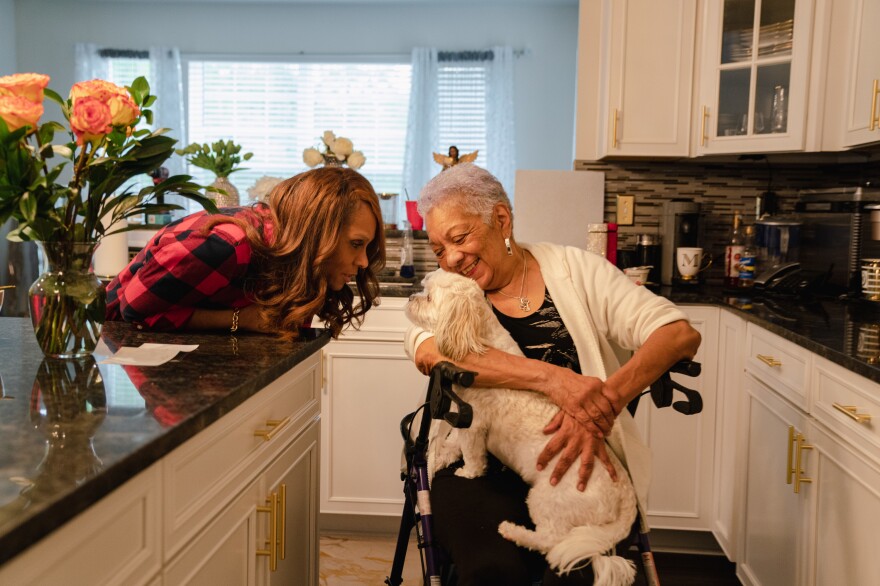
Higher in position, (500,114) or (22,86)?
(500,114)

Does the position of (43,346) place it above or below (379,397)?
above

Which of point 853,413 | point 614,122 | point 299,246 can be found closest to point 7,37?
point 614,122

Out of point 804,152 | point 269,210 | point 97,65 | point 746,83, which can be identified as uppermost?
point 97,65

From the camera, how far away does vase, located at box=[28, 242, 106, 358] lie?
51.6 inches

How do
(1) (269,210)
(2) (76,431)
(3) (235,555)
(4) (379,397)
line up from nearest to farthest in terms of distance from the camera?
(2) (76,431)
(3) (235,555)
(1) (269,210)
(4) (379,397)

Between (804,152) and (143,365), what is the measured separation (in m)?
2.66

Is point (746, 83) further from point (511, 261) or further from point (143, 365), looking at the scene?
point (143, 365)

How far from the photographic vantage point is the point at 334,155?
3.39m

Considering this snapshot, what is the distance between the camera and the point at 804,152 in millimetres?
2998

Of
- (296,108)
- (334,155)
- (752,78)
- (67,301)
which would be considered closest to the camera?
(67,301)

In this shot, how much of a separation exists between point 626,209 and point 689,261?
1.30 feet

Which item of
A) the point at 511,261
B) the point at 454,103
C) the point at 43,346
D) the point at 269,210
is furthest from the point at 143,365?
the point at 454,103

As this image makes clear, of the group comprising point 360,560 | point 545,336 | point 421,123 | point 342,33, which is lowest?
point 360,560

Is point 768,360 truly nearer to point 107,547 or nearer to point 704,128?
point 704,128
